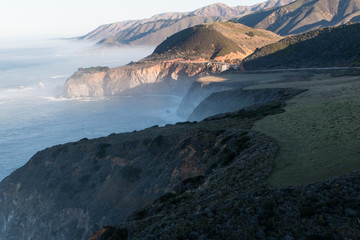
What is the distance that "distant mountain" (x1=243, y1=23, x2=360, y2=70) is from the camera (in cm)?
8424

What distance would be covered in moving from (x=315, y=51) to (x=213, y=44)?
6944 cm

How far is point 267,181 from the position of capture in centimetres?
1508

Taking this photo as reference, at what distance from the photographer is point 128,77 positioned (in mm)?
154500

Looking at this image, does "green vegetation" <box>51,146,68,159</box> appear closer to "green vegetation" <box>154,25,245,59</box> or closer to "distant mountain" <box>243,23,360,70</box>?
"distant mountain" <box>243,23,360,70</box>

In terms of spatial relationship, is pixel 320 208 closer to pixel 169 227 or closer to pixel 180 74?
pixel 169 227

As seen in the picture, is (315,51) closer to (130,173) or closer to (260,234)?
(130,173)

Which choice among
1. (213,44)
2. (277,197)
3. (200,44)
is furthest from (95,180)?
(200,44)

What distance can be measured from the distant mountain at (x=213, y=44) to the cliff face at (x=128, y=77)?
8.10m

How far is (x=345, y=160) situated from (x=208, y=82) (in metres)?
88.0

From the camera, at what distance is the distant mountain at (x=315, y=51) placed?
84244mm

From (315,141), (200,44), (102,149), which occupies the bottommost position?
(102,149)

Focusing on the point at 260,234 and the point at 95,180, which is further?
the point at 95,180

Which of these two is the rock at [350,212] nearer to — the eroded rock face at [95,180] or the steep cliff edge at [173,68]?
→ the eroded rock face at [95,180]

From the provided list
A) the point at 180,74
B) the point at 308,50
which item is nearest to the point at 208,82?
the point at 308,50
